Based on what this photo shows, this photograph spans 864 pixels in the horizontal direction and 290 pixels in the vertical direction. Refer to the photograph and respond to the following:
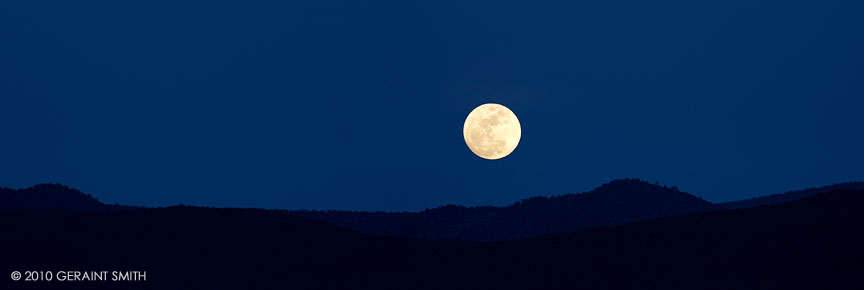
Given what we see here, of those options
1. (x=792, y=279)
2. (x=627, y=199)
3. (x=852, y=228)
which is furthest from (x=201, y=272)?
(x=627, y=199)

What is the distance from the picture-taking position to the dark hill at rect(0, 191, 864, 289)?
71.9ft

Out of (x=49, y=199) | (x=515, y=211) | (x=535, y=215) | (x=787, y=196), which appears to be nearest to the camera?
(x=535, y=215)

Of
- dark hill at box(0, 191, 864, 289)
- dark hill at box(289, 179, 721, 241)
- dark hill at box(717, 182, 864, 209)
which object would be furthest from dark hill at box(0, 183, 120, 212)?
dark hill at box(717, 182, 864, 209)

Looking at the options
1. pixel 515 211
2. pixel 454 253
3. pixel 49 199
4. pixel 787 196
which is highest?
pixel 49 199

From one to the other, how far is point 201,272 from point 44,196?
1037 inches

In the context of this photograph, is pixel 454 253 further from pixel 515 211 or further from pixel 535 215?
pixel 515 211

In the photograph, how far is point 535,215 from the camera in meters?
41.5

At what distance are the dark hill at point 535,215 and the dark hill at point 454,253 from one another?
13184 millimetres

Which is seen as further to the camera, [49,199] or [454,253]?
[49,199]

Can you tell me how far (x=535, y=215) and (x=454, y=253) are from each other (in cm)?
1679

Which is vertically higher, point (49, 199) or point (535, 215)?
point (49, 199)

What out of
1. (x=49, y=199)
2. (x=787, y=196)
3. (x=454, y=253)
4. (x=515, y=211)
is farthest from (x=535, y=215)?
(x=49, y=199)

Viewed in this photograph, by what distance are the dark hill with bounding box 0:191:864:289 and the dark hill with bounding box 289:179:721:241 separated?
13.2m

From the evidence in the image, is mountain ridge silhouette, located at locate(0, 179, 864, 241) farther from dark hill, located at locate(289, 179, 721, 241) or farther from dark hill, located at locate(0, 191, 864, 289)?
dark hill, located at locate(0, 191, 864, 289)
